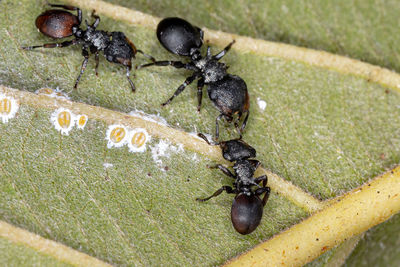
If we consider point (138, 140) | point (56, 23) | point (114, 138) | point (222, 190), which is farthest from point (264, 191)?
point (56, 23)

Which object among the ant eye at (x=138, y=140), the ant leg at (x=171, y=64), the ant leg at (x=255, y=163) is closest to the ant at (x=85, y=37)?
the ant leg at (x=171, y=64)

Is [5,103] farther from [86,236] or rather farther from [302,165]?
[302,165]

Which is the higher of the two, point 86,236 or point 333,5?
point 333,5

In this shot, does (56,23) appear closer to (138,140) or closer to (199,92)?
(138,140)

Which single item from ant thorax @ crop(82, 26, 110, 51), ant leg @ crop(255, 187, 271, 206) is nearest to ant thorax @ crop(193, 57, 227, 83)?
ant thorax @ crop(82, 26, 110, 51)

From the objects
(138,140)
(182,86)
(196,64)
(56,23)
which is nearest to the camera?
(138,140)

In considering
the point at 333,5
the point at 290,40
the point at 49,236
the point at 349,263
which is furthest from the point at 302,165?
the point at 49,236
